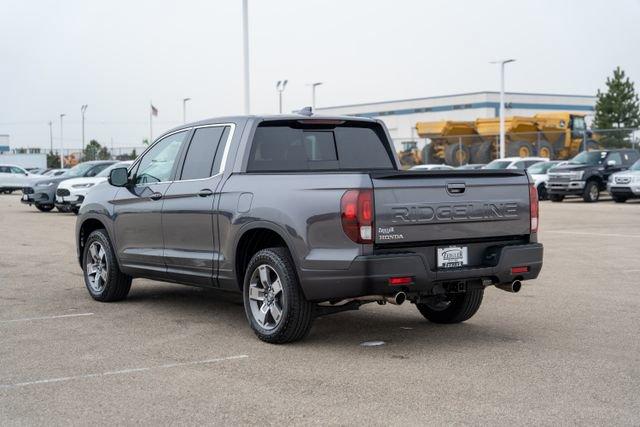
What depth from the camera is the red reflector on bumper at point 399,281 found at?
6.59 metres

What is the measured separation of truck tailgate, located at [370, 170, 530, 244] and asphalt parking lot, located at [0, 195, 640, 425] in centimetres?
91

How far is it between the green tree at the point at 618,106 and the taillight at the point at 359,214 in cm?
6851

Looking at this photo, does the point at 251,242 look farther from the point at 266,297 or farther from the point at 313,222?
the point at 313,222

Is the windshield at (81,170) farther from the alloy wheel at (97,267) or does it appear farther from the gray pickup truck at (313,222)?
the gray pickup truck at (313,222)

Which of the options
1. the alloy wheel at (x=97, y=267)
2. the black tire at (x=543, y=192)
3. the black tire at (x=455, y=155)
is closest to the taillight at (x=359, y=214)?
the alloy wheel at (x=97, y=267)

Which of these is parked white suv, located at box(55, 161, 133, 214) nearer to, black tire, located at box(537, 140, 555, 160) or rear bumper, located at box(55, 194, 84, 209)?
rear bumper, located at box(55, 194, 84, 209)

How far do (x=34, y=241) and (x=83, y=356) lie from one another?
36.2 feet

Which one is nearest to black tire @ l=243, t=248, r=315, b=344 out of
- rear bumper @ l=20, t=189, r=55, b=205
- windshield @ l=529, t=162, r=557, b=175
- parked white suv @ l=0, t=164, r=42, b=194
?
rear bumper @ l=20, t=189, r=55, b=205

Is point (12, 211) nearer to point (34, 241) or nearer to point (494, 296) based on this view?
point (34, 241)

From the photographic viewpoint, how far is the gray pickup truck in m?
6.64

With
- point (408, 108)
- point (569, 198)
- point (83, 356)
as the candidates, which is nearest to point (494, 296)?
point (83, 356)

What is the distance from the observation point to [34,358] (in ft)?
22.3

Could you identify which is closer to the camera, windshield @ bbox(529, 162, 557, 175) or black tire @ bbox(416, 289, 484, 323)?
black tire @ bbox(416, 289, 484, 323)

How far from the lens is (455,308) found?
8.10 meters
